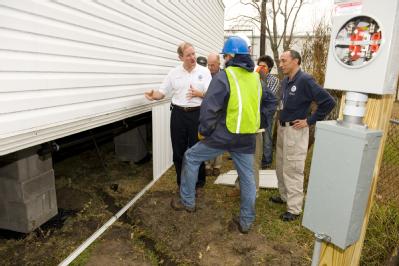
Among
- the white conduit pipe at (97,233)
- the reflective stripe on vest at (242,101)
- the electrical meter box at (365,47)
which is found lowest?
the white conduit pipe at (97,233)

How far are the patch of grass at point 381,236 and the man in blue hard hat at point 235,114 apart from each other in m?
1.25

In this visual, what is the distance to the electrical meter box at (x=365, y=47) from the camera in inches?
55.7

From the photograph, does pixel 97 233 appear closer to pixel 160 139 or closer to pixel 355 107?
pixel 160 139

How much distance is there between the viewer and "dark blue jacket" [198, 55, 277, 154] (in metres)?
2.99

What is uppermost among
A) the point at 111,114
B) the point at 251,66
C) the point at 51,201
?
the point at 251,66

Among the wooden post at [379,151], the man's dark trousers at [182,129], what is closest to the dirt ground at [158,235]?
the man's dark trousers at [182,129]

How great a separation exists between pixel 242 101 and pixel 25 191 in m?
2.67

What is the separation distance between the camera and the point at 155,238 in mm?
3457

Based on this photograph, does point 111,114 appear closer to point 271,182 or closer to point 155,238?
point 155,238

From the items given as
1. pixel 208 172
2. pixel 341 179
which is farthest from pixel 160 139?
pixel 341 179

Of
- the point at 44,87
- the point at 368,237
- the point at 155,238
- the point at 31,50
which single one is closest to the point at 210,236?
the point at 155,238

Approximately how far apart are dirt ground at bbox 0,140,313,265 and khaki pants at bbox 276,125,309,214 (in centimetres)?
32

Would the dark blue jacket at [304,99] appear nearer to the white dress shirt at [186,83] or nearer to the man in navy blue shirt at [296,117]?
the man in navy blue shirt at [296,117]

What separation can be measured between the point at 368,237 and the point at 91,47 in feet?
11.8
